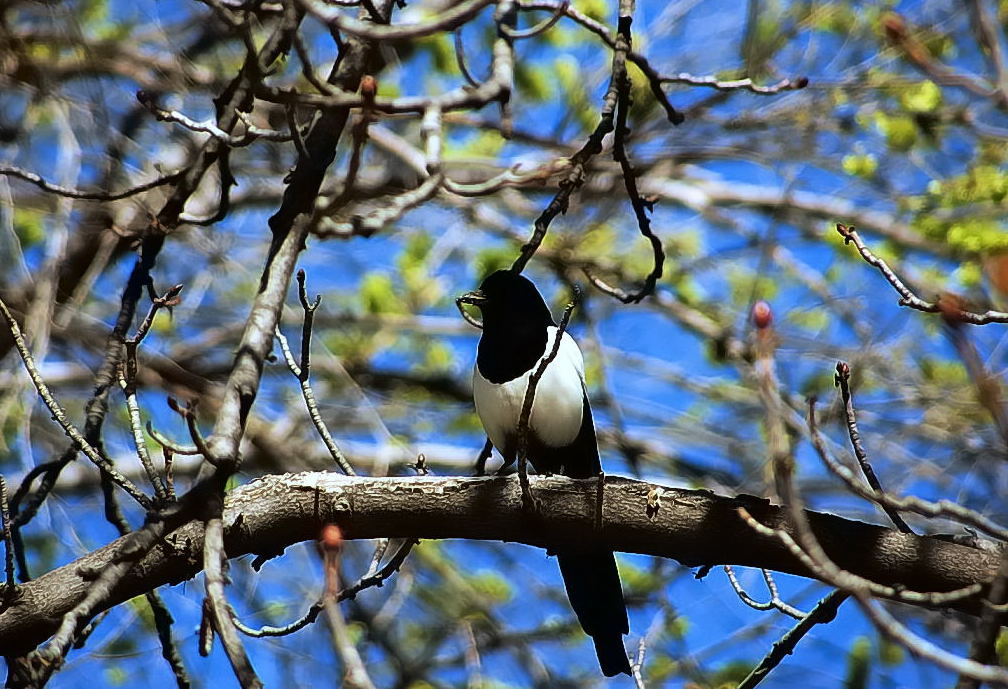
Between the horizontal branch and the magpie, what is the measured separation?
0.90 meters

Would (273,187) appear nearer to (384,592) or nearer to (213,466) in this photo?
(384,592)

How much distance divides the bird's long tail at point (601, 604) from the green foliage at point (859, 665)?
1390 millimetres

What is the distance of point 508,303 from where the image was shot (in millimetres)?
4145

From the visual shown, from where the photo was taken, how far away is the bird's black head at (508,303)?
410cm

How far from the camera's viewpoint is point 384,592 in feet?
18.2

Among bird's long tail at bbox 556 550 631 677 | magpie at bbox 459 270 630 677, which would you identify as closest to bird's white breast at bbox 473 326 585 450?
magpie at bbox 459 270 630 677

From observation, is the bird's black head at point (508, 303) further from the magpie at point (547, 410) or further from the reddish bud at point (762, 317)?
the reddish bud at point (762, 317)

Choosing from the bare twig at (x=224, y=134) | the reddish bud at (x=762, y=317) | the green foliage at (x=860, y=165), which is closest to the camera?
the reddish bud at (x=762, y=317)

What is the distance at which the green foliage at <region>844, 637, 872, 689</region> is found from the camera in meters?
4.41

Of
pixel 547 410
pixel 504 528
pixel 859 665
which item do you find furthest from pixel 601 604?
pixel 859 665

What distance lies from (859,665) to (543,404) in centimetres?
176

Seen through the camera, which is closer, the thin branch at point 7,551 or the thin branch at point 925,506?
the thin branch at point 925,506

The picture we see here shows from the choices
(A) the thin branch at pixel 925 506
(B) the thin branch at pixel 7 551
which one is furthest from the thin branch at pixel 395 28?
(B) the thin branch at pixel 7 551

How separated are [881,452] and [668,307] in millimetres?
1272
